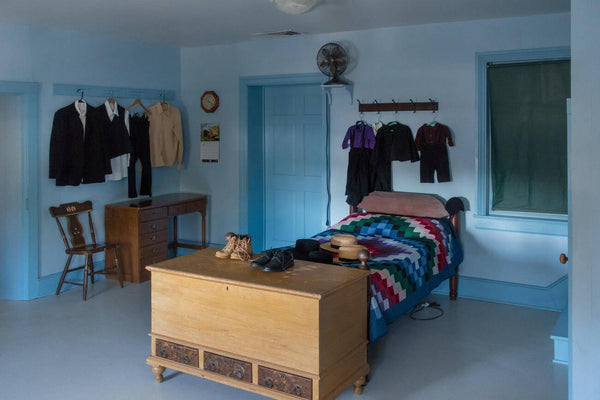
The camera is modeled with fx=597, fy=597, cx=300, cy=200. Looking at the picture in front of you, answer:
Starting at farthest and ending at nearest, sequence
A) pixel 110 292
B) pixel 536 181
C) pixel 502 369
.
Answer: pixel 110 292 → pixel 536 181 → pixel 502 369

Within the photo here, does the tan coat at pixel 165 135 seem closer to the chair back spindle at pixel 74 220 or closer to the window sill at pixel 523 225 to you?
the chair back spindle at pixel 74 220

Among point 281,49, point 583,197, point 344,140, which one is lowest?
point 583,197

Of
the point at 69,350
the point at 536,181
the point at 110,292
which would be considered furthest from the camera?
the point at 110,292

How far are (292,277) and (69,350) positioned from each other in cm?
193

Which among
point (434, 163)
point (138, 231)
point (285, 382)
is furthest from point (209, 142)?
point (285, 382)

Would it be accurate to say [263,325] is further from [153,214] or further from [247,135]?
[247,135]

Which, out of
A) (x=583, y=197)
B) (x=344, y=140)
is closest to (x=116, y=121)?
(x=344, y=140)

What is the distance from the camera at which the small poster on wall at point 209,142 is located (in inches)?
266

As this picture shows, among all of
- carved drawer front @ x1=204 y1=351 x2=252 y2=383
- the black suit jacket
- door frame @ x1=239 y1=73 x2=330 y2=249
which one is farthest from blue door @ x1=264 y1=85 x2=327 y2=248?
carved drawer front @ x1=204 y1=351 x2=252 y2=383

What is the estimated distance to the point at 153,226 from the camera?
19.7ft

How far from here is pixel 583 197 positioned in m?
2.48

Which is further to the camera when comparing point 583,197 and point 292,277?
point 292,277

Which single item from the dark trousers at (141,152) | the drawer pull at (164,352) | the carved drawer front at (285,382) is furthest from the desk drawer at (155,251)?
the carved drawer front at (285,382)

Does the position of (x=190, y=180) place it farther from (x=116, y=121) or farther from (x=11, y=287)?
(x=11, y=287)
